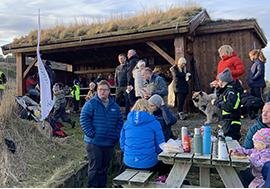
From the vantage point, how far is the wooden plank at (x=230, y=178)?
105 inches

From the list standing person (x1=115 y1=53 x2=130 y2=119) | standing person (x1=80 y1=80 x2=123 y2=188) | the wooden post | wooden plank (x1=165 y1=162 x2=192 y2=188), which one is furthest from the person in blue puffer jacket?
the wooden post

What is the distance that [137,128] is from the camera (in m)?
3.36

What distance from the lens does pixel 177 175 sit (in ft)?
9.46

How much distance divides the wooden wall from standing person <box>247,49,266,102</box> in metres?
1.55

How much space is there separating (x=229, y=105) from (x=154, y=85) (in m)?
1.88

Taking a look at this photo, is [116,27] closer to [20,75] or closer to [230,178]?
[20,75]

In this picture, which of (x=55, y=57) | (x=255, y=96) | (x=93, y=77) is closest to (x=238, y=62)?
(x=255, y=96)

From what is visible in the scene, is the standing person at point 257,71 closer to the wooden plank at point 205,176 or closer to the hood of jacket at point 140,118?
the wooden plank at point 205,176

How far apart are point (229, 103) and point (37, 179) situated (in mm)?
3495

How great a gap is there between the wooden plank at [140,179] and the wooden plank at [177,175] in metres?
0.26

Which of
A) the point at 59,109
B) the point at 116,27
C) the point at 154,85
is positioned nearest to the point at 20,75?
the point at 59,109

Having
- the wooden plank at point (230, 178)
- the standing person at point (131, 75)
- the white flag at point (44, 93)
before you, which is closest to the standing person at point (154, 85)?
the standing person at point (131, 75)

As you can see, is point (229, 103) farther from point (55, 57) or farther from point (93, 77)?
point (55, 57)

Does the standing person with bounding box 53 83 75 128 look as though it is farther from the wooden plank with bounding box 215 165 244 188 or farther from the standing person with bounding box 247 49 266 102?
the standing person with bounding box 247 49 266 102
